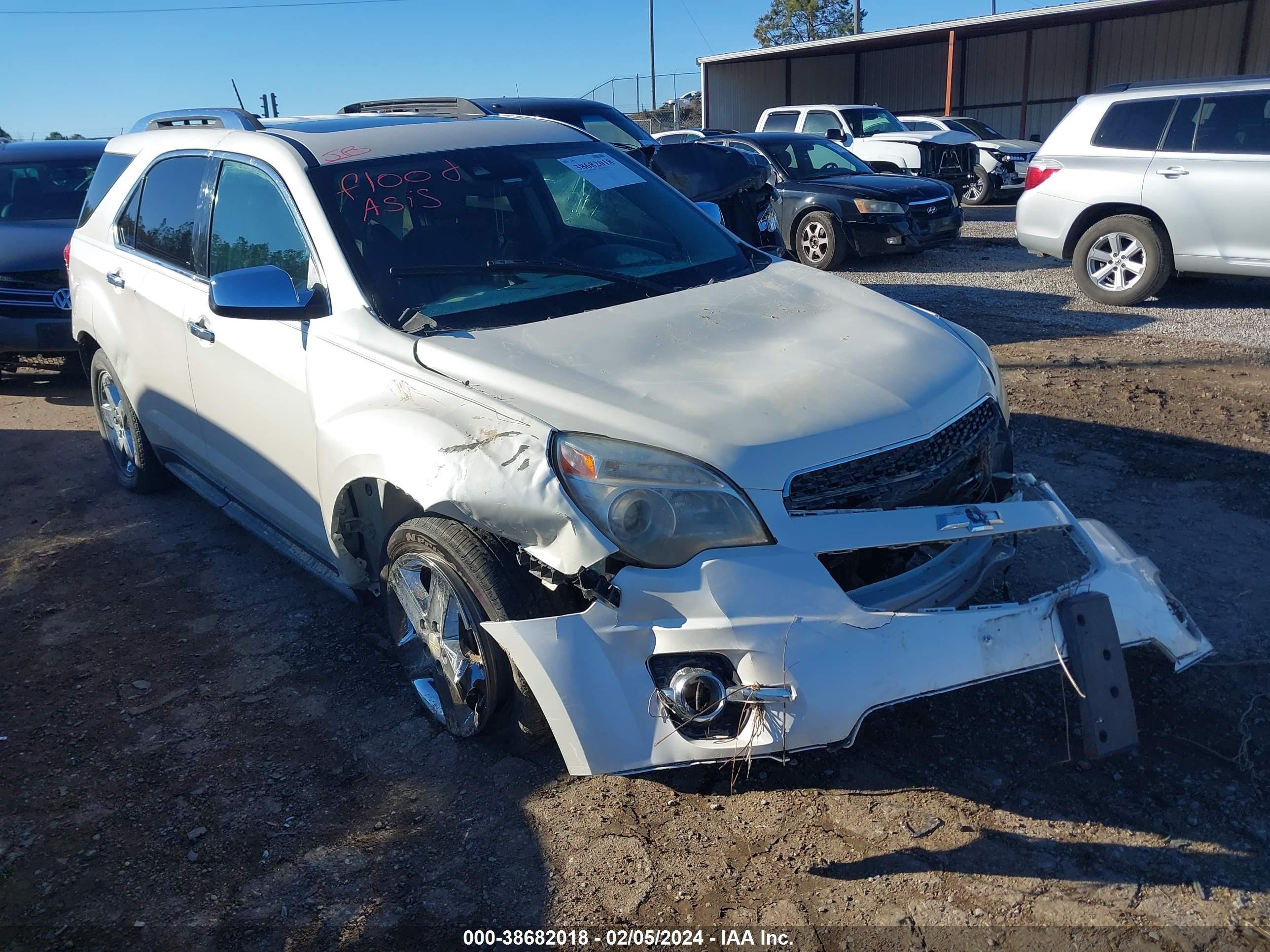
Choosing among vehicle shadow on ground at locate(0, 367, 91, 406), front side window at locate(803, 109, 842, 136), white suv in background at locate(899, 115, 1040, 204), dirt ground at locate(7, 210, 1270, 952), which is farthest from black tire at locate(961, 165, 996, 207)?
dirt ground at locate(7, 210, 1270, 952)

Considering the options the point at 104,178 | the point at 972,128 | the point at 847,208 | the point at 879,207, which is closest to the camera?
the point at 104,178

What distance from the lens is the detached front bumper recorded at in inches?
99.3

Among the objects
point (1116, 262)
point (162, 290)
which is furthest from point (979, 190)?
point (162, 290)

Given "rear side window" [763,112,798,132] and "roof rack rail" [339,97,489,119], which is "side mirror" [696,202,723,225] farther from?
"rear side window" [763,112,798,132]

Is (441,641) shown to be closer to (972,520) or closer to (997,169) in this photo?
(972,520)

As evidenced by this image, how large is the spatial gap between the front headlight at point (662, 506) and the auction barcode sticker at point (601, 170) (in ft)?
6.41

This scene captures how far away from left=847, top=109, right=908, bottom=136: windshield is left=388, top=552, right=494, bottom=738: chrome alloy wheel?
16.3 meters

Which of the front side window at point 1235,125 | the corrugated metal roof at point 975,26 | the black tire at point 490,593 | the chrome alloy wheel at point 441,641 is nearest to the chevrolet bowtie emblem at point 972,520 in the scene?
the black tire at point 490,593

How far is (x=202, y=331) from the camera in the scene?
13.6 feet

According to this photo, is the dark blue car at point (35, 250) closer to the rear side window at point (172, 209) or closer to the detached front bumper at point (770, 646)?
the rear side window at point (172, 209)

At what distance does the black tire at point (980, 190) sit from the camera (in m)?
17.5

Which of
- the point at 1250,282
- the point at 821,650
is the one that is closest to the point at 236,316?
the point at 821,650

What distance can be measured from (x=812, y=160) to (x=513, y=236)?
31.3ft

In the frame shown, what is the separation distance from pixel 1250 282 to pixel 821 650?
959 cm
